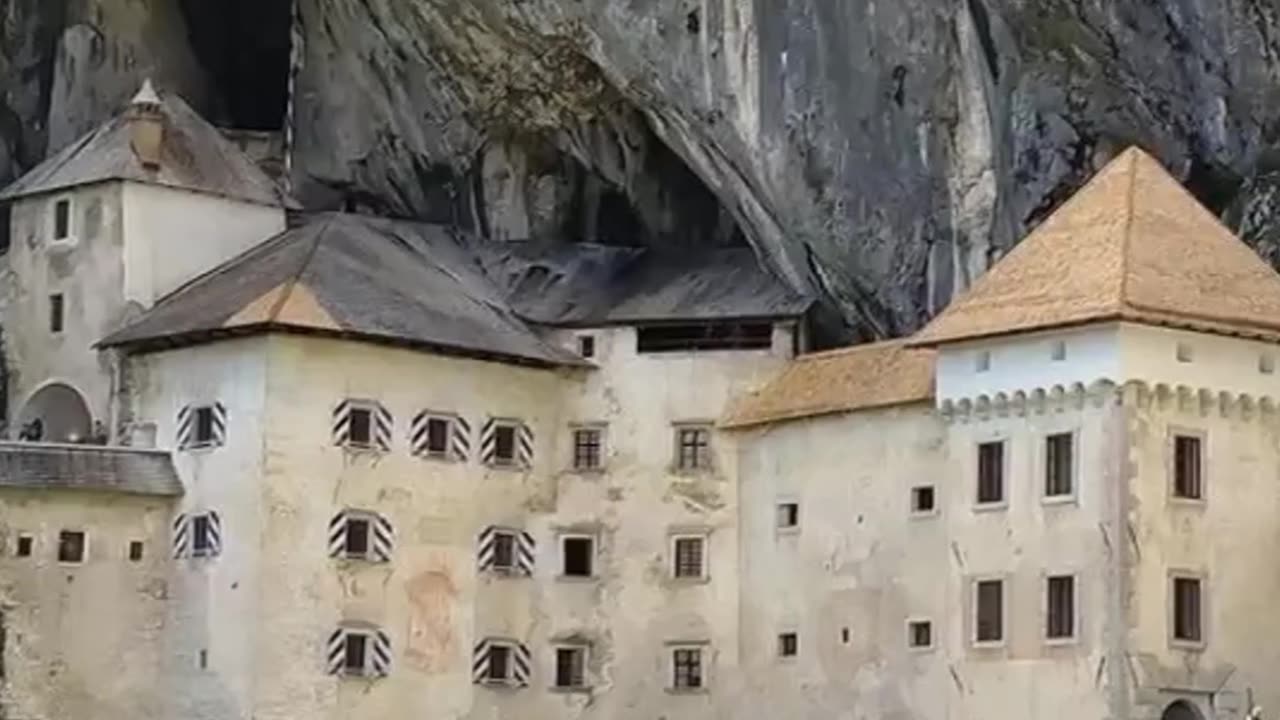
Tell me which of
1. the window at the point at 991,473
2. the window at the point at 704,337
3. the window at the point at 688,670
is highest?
the window at the point at 704,337

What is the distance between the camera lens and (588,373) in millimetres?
69812

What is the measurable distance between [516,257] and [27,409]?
446 inches

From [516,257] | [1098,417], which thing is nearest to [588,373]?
[516,257]

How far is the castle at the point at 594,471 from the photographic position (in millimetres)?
58500

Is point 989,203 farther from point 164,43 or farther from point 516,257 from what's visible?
point 164,43

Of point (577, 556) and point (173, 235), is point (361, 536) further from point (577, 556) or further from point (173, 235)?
point (173, 235)

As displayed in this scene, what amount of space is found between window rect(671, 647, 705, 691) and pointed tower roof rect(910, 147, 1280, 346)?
32.1ft

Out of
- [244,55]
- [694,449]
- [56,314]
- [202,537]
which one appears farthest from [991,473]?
[244,55]

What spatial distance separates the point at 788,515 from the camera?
6594 cm

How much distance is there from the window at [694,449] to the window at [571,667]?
4.47 m

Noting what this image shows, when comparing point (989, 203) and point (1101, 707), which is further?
point (989, 203)

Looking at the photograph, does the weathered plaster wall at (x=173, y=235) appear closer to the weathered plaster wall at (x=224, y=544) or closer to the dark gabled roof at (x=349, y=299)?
the dark gabled roof at (x=349, y=299)

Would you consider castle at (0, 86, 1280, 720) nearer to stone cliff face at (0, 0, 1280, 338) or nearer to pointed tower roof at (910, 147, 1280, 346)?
pointed tower roof at (910, 147, 1280, 346)

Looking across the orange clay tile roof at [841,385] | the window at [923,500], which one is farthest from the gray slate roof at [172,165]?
the window at [923,500]
